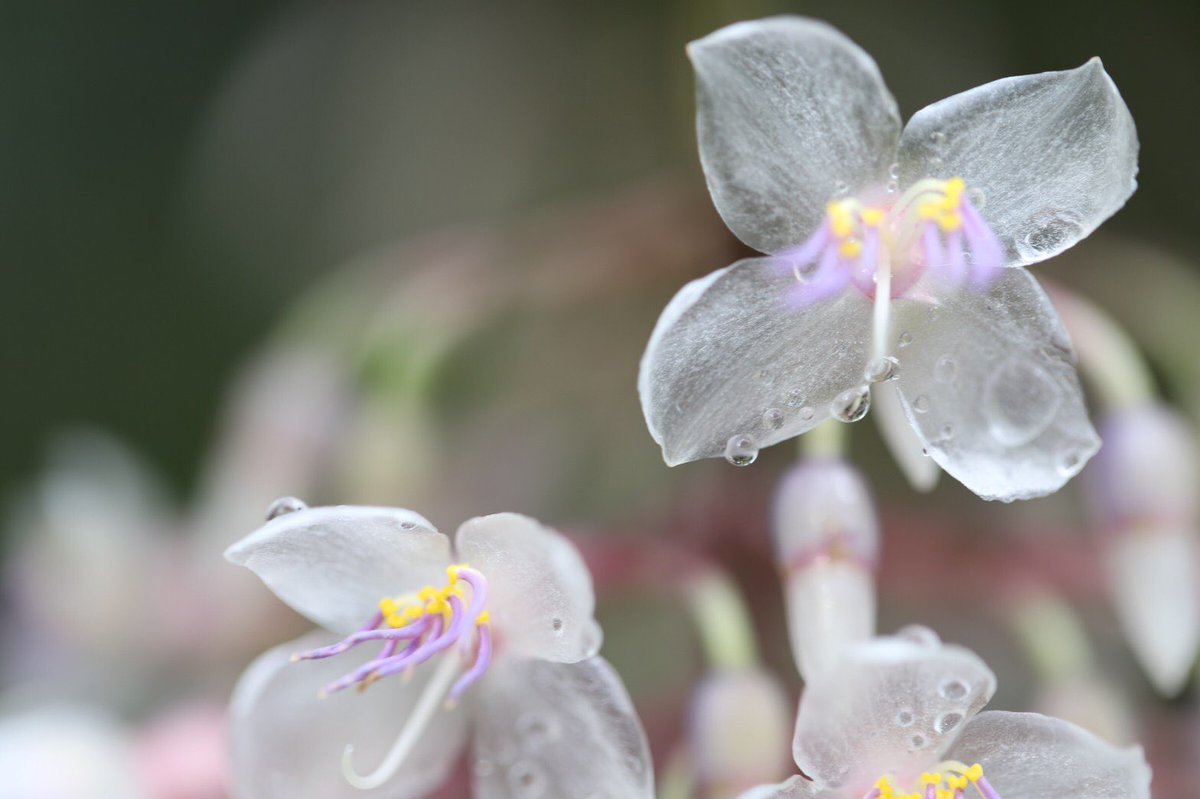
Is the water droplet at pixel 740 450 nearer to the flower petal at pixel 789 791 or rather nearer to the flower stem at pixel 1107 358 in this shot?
the flower petal at pixel 789 791

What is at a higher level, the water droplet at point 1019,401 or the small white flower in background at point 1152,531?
the water droplet at point 1019,401

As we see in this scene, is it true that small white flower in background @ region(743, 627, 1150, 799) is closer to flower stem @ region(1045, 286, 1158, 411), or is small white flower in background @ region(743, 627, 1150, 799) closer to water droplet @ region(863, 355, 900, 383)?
water droplet @ region(863, 355, 900, 383)

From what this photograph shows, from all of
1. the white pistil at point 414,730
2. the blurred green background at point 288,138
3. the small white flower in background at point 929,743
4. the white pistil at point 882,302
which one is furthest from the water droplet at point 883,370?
the blurred green background at point 288,138

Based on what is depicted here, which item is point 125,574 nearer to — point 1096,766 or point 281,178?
point 281,178

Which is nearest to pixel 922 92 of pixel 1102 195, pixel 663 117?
pixel 663 117

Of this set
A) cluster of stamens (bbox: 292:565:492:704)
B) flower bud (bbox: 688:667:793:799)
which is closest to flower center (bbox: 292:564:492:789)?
cluster of stamens (bbox: 292:565:492:704)

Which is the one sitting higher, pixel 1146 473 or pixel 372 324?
pixel 372 324
